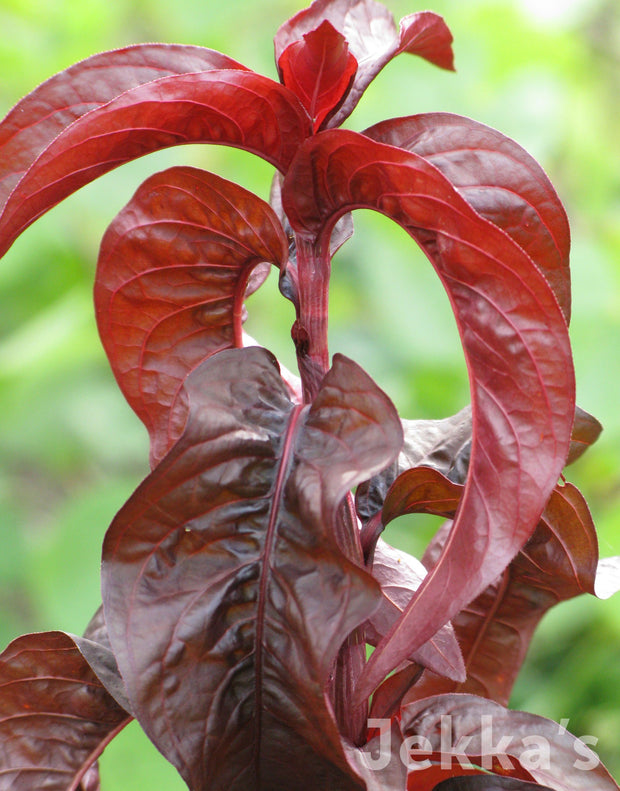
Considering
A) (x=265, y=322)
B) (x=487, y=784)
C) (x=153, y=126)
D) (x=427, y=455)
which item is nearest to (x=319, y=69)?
(x=153, y=126)

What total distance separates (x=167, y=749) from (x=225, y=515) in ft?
0.25

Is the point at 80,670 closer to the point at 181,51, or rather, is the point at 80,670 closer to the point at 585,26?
the point at 181,51

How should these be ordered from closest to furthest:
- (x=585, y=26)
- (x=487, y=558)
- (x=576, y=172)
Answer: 1. (x=487, y=558)
2. (x=576, y=172)
3. (x=585, y=26)

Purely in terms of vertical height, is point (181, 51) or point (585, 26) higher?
point (585, 26)

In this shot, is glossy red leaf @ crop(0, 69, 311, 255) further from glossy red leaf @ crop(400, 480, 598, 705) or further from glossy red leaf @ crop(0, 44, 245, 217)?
glossy red leaf @ crop(400, 480, 598, 705)

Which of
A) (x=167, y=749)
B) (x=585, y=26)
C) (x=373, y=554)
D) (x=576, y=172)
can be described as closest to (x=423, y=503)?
(x=373, y=554)

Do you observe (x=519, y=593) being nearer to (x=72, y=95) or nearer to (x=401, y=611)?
(x=401, y=611)

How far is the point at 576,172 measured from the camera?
77.5 inches

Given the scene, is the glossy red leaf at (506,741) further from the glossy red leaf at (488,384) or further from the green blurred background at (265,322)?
the green blurred background at (265,322)

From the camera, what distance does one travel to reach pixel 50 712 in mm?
379

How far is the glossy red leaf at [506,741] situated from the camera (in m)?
0.35

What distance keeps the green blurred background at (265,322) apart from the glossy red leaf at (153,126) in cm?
80

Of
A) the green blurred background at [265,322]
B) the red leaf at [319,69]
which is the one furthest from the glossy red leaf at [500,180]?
the green blurred background at [265,322]

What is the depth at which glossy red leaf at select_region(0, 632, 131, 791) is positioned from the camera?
0.38m
